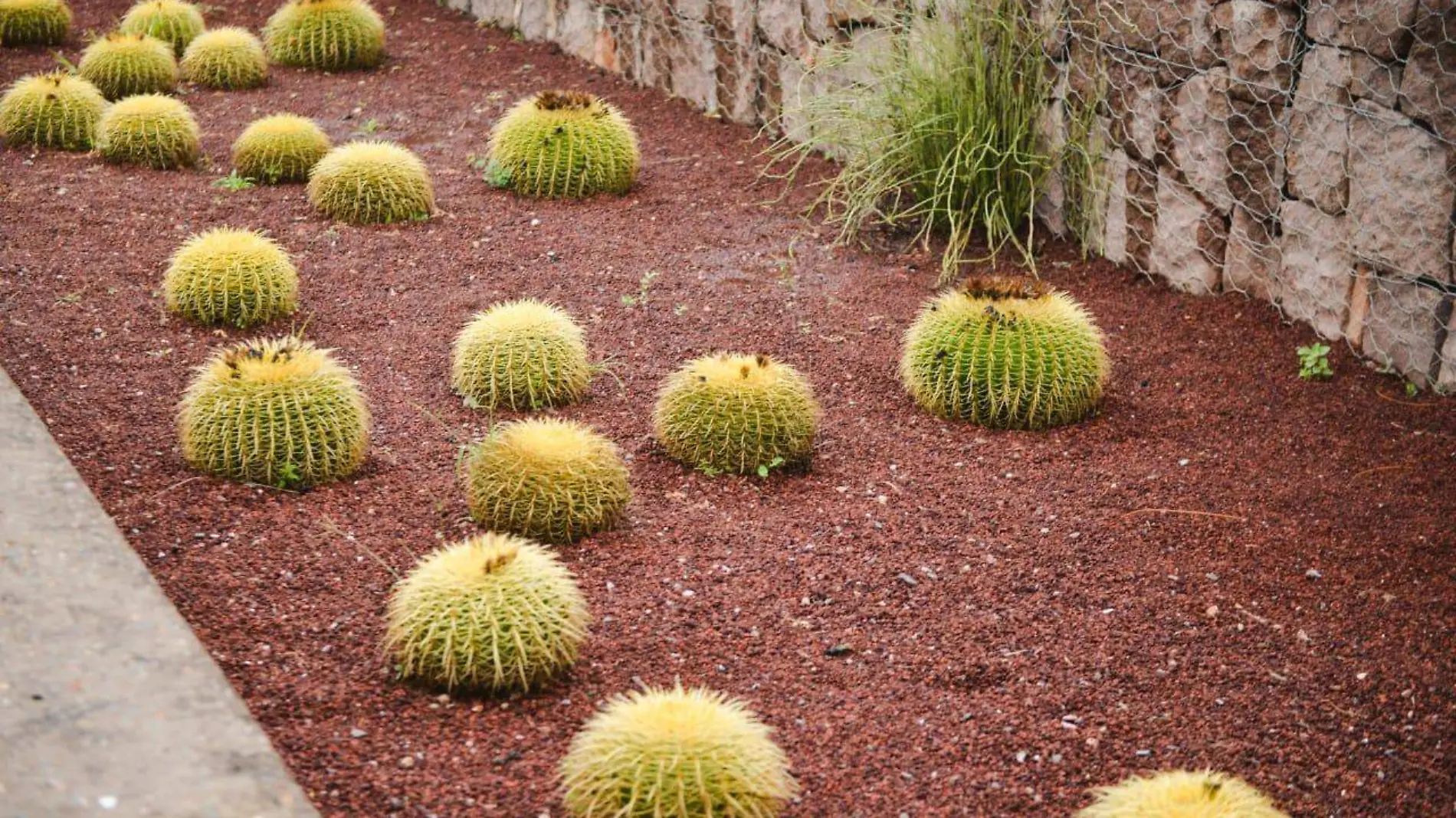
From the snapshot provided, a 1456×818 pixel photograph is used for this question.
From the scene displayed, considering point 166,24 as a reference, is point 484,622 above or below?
below

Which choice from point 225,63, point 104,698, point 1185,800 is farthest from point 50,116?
point 1185,800

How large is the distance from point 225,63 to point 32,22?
160cm

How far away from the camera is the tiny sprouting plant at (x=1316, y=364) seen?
15.0ft

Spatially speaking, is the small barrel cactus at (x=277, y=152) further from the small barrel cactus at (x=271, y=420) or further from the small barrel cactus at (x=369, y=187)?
the small barrel cactus at (x=271, y=420)

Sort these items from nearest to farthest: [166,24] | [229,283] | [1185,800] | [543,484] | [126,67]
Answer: [1185,800] → [543,484] → [229,283] → [126,67] → [166,24]

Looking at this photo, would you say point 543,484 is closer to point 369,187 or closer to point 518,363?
point 518,363

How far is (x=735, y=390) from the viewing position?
4016 millimetres

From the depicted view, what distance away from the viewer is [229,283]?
492 centimetres

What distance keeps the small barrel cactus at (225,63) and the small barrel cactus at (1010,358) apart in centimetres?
506

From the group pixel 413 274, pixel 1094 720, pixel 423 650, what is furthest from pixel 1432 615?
pixel 413 274

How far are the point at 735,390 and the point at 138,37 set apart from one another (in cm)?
515

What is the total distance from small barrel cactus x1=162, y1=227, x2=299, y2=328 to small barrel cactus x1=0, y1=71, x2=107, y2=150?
2.15m

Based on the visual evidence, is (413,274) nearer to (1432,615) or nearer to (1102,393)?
(1102,393)

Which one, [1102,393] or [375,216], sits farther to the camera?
[375,216]
